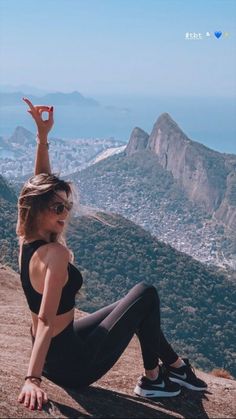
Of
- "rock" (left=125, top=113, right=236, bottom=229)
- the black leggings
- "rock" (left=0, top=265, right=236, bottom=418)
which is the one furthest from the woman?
"rock" (left=125, top=113, right=236, bottom=229)

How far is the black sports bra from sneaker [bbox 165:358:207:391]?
1605 millimetres

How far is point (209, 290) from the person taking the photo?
225 ft

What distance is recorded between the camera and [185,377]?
620 cm

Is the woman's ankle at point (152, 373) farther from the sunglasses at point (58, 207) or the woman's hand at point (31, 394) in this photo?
the sunglasses at point (58, 207)

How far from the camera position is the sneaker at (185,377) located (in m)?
6.11

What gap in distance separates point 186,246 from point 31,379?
516 feet

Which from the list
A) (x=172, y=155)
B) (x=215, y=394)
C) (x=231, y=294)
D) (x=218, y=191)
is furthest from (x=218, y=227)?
(x=215, y=394)

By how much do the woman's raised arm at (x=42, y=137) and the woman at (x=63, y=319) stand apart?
0.4 inches

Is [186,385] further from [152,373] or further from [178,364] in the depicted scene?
[152,373]

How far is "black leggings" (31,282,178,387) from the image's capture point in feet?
17.1

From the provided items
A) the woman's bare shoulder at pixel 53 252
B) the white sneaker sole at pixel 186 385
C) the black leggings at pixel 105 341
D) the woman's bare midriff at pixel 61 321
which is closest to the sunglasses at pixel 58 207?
the woman's bare shoulder at pixel 53 252

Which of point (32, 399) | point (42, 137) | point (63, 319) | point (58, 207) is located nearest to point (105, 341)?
point (63, 319)

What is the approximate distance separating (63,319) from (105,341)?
542 mm

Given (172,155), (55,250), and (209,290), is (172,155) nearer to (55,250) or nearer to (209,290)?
(209,290)
